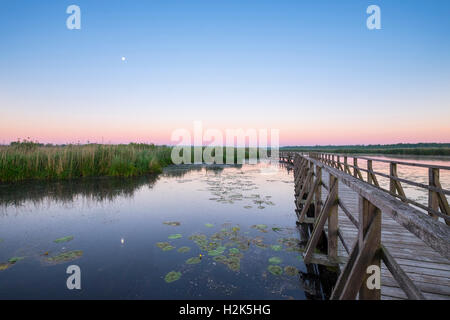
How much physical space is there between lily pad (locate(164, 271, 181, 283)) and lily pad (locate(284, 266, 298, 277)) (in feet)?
6.93

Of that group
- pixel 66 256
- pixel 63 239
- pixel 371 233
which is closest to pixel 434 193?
pixel 371 233

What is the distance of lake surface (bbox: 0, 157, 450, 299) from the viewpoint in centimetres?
370

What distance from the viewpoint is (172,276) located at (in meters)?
4.06

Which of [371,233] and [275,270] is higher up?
[371,233]

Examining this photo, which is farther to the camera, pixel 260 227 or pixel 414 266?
pixel 260 227

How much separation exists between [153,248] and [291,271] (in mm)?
→ 3293

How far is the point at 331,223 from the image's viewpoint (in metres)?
3.86

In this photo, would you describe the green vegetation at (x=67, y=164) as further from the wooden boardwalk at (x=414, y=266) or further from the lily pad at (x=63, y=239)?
the wooden boardwalk at (x=414, y=266)

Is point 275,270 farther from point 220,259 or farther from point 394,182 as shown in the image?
point 394,182

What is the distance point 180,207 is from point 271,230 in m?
4.10

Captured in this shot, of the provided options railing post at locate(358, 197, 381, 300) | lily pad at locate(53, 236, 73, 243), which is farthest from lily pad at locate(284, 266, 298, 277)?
lily pad at locate(53, 236, 73, 243)

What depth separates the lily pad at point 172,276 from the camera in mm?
3951

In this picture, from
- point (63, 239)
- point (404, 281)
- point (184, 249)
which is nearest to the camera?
point (404, 281)

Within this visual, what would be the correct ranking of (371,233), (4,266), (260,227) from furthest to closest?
(260,227)
(4,266)
(371,233)
